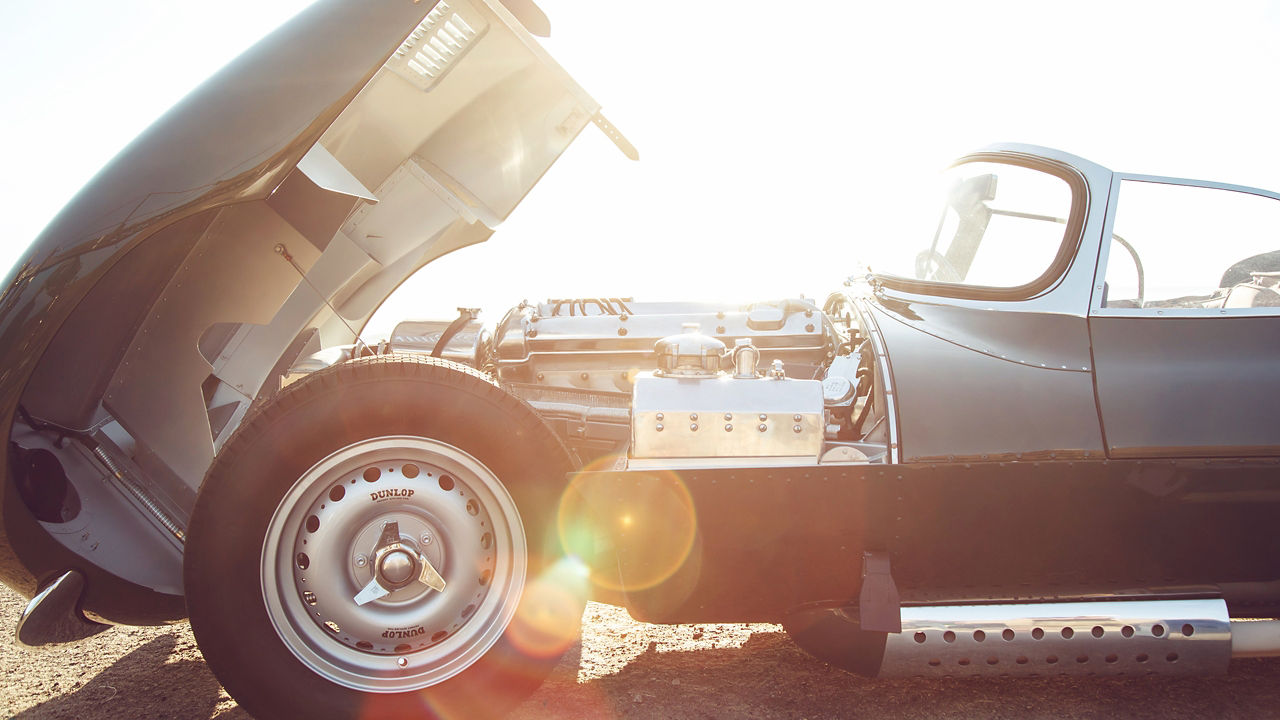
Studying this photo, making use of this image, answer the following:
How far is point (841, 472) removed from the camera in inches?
87.4

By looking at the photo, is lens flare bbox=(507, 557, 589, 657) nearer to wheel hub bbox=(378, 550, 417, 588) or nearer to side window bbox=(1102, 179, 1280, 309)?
wheel hub bbox=(378, 550, 417, 588)

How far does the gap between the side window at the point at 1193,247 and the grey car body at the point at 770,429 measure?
47mm

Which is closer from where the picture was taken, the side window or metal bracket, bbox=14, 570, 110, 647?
metal bracket, bbox=14, 570, 110, 647

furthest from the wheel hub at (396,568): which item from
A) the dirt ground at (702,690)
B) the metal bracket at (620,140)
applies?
the metal bracket at (620,140)

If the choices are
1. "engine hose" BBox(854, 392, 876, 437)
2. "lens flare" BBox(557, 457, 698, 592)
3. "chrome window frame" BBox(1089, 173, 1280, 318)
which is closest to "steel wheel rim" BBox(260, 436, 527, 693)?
"lens flare" BBox(557, 457, 698, 592)

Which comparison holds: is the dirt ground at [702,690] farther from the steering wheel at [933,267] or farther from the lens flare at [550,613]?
the steering wheel at [933,267]

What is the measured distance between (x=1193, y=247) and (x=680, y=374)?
1.93m

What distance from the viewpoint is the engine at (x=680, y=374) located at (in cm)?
229

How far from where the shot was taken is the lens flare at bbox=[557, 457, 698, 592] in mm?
2213

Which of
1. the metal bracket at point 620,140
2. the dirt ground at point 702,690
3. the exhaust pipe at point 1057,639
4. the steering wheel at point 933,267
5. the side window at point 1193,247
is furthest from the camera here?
the metal bracket at point 620,140

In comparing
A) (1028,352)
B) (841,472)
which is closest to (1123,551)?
(1028,352)

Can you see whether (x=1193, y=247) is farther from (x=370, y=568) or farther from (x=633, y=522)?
(x=370, y=568)

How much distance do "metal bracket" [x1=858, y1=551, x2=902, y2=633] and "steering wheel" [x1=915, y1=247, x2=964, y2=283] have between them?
113 cm

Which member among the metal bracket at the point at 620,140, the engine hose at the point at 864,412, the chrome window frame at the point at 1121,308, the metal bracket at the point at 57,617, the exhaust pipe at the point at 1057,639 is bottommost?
the exhaust pipe at the point at 1057,639
